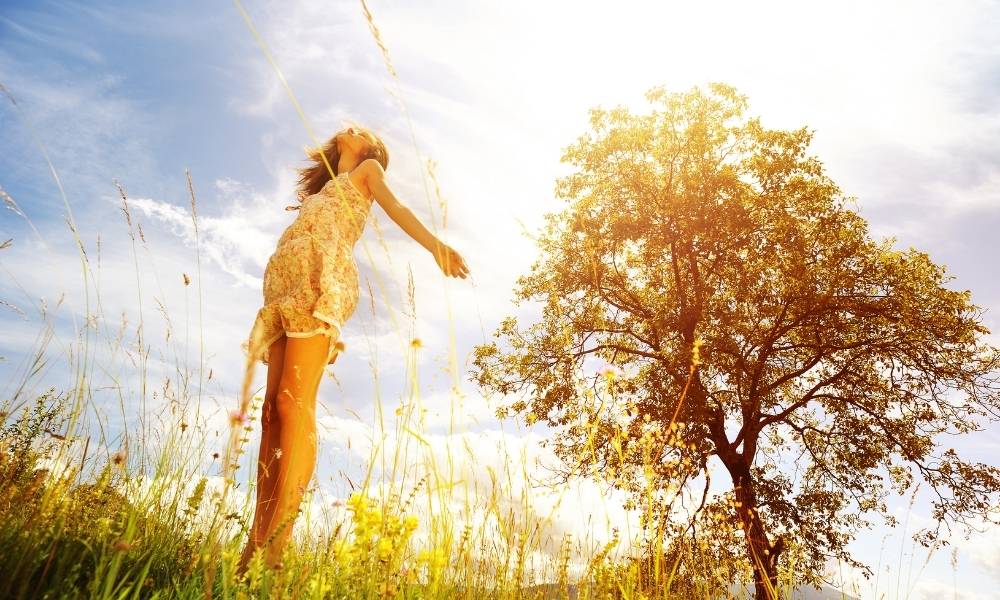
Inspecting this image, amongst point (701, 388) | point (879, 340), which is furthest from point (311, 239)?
point (879, 340)

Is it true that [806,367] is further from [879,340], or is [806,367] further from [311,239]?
[311,239]

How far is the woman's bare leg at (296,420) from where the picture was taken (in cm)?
240

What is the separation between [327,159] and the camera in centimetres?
382

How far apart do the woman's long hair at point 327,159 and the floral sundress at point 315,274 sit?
479 mm

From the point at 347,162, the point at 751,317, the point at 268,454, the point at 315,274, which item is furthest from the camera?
the point at 751,317

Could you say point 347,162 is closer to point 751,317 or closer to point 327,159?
point 327,159

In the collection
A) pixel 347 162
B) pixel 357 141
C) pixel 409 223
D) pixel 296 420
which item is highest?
pixel 357 141

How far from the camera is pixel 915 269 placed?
35.4 ft

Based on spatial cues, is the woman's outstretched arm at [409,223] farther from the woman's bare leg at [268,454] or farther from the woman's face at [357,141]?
the woman's bare leg at [268,454]

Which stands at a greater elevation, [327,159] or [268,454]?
[327,159]

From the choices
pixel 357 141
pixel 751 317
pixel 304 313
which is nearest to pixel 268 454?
pixel 304 313

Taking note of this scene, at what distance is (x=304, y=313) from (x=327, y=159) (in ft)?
4.65

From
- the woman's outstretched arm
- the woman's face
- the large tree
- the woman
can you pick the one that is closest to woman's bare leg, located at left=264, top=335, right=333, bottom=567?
the woman

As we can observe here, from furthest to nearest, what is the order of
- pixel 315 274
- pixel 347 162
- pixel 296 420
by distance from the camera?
pixel 347 162 < pixel 315 274 < pixel 296 420
